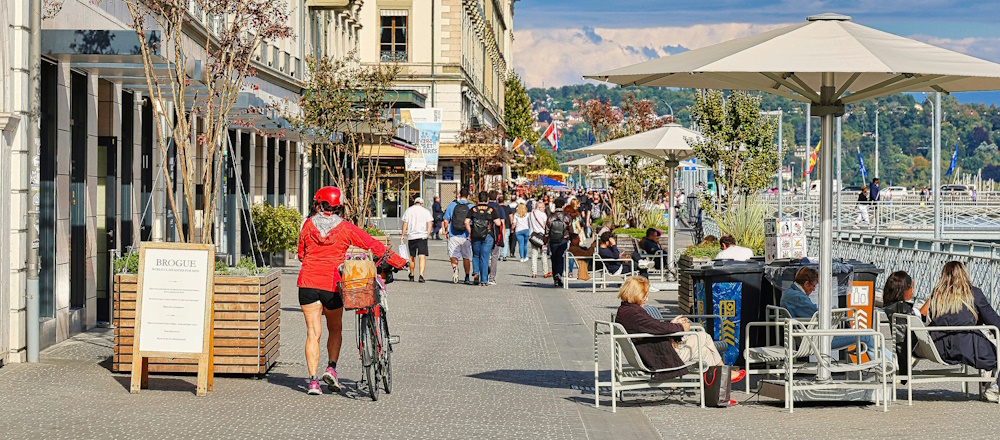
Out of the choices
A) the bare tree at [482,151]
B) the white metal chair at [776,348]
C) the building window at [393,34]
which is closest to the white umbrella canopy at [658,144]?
the white metal chair at [776,348]

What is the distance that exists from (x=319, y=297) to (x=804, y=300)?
12.3ft

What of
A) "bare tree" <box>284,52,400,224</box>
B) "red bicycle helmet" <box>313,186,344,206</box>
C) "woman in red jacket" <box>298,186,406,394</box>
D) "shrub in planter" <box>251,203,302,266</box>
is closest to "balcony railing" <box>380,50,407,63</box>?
"shrub in planter" <box>251,203,302,266</box>

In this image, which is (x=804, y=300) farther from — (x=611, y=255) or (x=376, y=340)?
(x=611, y=255)

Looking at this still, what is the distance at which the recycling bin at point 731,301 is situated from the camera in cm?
1201

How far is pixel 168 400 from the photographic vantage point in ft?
33.4

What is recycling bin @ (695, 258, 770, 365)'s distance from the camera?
39.4 feet

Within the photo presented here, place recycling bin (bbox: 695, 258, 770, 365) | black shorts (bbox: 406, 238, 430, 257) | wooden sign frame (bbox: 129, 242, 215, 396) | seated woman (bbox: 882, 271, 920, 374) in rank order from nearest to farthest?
wooden sign frame (bbox: 129, 242, 215, 396) → seated woman (bbox: 882, 271, 920, 374) → recycling bin (bbox: 695, 258, 770, 365) → black shorts (bbox: 406, 238, 430, 257)

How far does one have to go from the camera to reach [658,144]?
22453mm

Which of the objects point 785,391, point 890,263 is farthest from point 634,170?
point 785,391

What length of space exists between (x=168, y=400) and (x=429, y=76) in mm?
52300

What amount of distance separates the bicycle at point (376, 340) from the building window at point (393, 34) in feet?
169

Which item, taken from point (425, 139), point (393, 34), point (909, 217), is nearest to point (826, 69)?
point (425, 139)

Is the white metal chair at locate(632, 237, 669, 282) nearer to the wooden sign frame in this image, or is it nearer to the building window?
the wooden sign frame

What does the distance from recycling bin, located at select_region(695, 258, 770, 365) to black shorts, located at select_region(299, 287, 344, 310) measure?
3.24 m
